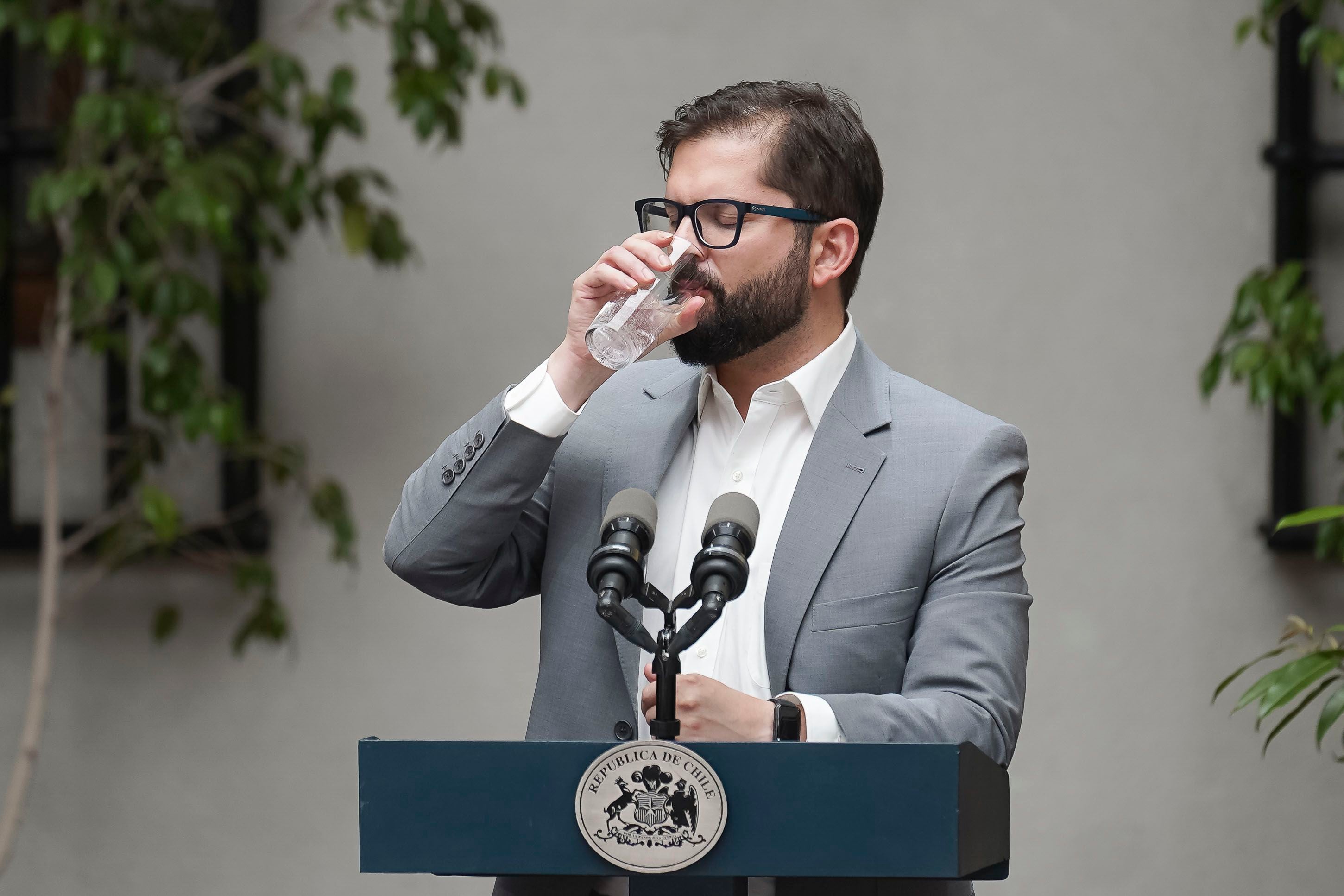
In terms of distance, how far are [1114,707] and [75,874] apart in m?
2.29

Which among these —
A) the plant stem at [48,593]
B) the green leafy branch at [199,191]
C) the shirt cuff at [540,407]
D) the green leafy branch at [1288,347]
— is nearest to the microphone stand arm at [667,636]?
the shirt cuff at [540,407]

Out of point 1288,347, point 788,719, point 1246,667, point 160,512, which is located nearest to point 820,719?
point 788,719

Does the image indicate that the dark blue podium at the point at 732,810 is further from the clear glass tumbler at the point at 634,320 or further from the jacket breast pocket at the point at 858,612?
the clear glass tumbler at the point at 634,320

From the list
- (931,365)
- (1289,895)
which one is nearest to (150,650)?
(931,365)

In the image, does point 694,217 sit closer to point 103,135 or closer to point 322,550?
point 103,135

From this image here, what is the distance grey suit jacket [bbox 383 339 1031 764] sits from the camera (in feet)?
4.44

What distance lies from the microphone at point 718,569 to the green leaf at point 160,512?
1.81 m

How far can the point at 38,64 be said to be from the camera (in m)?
3.07

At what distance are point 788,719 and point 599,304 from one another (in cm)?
45

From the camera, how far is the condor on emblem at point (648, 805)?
95 centimetres

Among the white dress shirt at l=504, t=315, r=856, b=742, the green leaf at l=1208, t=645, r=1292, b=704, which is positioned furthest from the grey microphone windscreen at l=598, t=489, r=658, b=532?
the green leaf at l=1208, t=645, r=1292, b=704

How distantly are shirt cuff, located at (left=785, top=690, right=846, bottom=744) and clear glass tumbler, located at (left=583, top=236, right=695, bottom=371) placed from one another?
1.26 feet

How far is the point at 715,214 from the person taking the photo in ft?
4.71

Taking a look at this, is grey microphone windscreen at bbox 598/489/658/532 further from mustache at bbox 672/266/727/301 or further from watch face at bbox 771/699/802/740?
mustache at bbox 672/266/727/301
